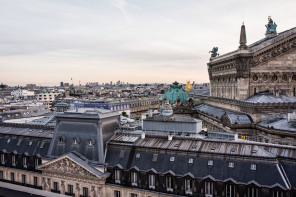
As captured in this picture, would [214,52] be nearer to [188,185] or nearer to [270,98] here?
[270,98]

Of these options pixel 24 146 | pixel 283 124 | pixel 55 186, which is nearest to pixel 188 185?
pixel 55 186

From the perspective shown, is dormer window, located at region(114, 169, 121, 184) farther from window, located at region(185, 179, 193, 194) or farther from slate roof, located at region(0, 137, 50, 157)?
slate roof, located at region(0, 137, 50, 157)

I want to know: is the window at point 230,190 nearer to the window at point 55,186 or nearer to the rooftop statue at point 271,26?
the window at point 55,186

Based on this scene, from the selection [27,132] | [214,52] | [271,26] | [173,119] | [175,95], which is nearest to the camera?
[173,119]

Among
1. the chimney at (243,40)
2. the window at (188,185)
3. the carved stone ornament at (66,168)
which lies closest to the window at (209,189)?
the window at (188,185)

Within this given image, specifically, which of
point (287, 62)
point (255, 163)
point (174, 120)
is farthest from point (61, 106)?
point (255, 163)

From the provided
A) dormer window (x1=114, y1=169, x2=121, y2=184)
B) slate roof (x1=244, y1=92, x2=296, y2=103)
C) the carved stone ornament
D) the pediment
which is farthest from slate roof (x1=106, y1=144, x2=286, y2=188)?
slate roof (x1=244, y1=92, x2=296, y2=103)

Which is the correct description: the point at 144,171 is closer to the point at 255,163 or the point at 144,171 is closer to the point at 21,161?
the point at 255,163
